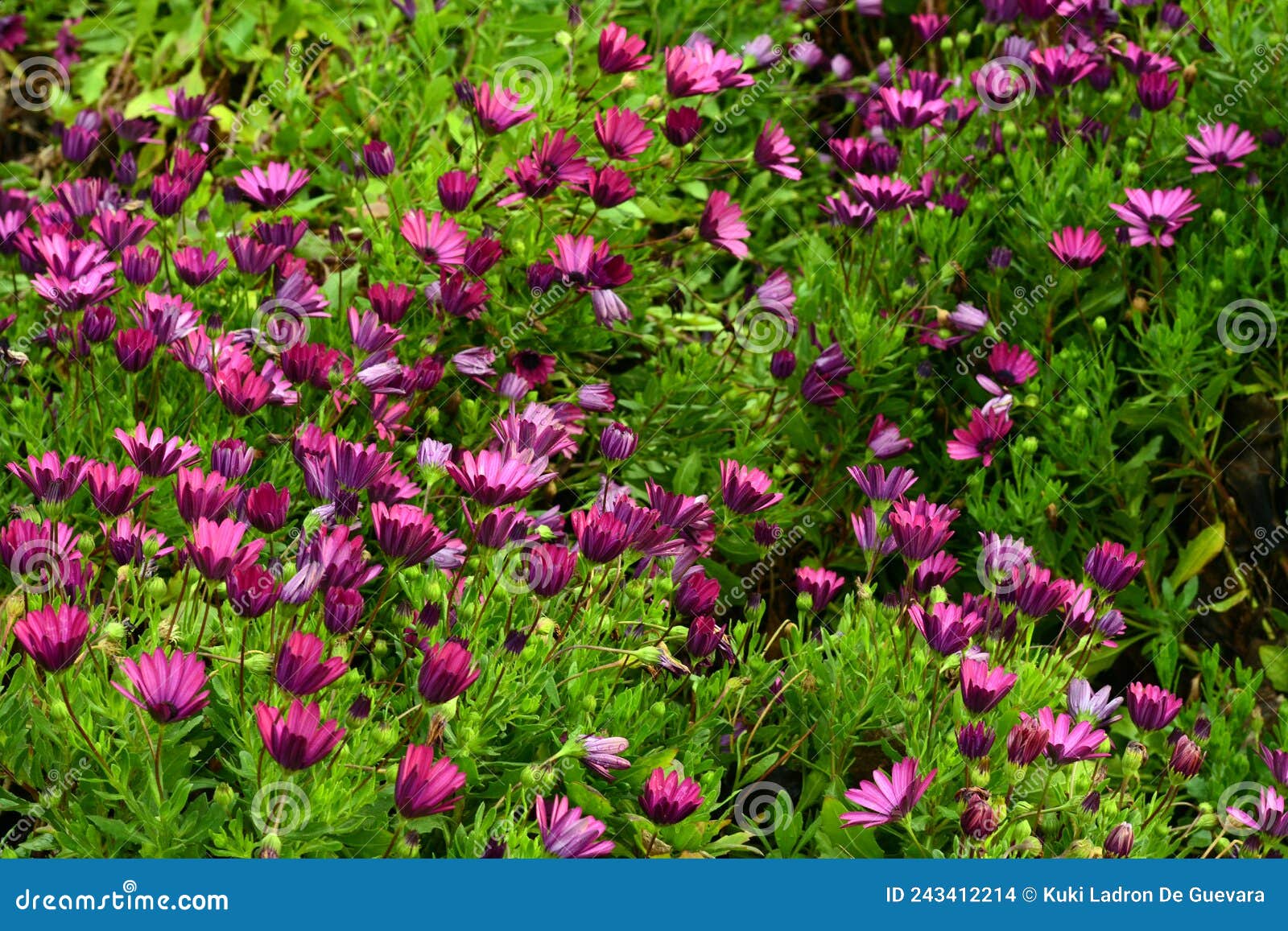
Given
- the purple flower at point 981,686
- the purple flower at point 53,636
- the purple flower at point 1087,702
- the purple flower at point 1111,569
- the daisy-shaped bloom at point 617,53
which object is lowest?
the purple flower at point 1087,702

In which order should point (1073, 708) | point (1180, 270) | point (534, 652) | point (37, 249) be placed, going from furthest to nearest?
point (1180, 270) → point (37, 249) → point (1073, 708) → point (534, 652)

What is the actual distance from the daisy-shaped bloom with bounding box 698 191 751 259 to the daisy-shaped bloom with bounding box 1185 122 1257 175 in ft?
3.41

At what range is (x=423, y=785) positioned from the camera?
1.80 m

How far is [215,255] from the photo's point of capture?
2.90 meters

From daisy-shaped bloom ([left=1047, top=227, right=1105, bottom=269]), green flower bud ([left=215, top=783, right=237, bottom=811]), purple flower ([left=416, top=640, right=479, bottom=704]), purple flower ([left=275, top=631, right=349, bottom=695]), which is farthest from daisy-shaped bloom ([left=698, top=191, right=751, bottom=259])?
green flower bud ([left=215, top=783, right=237, bottom=811])

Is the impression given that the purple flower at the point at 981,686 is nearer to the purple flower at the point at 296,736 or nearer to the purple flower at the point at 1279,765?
the purple flower at the point at 1279,765

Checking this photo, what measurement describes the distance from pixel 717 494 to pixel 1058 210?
1.11 meters

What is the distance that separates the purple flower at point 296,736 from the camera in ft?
5.74

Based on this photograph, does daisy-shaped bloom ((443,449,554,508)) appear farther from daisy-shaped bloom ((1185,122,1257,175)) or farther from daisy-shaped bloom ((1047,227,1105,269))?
daisy-shaped bloom ((1185,122,1257,175))

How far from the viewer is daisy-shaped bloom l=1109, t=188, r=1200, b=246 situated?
10.0 ft

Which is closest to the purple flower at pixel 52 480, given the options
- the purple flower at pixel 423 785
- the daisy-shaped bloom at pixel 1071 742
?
the purple flower at pixel 423 785

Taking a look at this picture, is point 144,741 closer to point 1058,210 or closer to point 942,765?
point 942,765

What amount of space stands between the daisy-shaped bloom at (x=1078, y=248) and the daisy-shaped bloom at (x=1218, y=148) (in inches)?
12.8

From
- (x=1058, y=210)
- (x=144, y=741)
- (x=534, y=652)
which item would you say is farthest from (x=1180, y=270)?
(x=144, y=741)
